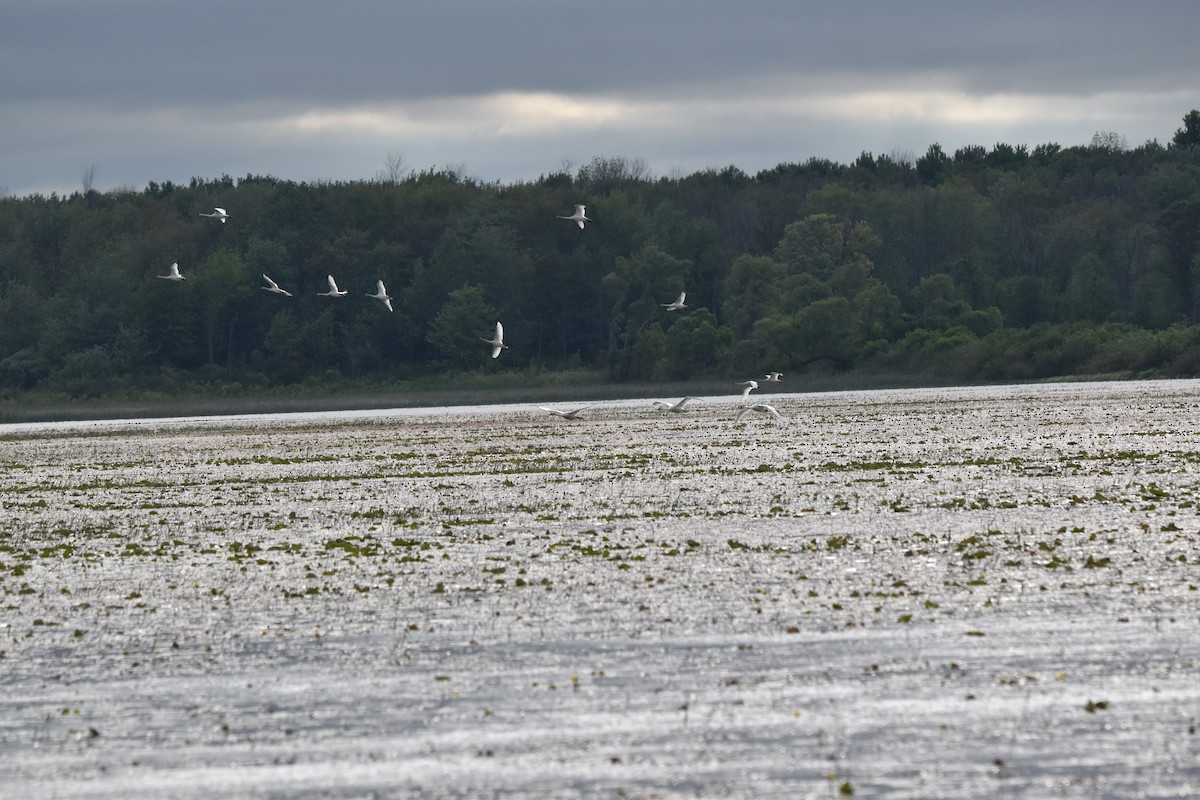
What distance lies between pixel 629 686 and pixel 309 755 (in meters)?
2.74

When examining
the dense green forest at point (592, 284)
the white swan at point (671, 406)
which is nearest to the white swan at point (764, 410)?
the white swan at point (671, 406)

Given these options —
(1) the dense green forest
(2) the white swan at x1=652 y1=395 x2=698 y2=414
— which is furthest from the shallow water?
(1) the dense green forest

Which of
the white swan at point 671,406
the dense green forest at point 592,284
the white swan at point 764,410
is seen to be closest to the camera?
the white swan at point 764,410

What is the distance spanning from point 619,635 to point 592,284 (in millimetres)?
102390

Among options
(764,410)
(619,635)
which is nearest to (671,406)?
(764,410)

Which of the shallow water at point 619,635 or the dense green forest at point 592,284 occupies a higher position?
the dense green forest at point 592,284

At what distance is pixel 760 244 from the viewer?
123m

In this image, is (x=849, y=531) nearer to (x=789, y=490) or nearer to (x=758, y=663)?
(x=789, y=490)

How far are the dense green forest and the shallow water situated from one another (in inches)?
2679

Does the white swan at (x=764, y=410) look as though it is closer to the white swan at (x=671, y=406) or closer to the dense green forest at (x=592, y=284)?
the white swan at (x=671, y=406)

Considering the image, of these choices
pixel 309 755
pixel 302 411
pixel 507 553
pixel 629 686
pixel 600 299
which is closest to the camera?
pixel 309 755

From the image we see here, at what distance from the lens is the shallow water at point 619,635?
1066 cm

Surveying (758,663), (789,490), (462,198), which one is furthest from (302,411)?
(758,663)

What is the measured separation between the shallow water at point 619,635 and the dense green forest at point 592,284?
2679 inches
